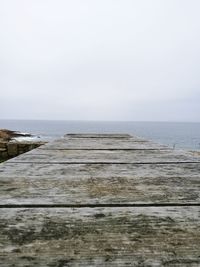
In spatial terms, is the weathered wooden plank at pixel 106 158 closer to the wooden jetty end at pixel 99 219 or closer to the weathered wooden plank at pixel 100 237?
the wooden jetty end at pixel 99 219

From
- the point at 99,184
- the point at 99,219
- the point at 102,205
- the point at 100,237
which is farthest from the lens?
the point at 99,184

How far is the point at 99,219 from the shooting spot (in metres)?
1.23

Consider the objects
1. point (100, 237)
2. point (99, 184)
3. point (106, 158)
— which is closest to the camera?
point (100, 237)

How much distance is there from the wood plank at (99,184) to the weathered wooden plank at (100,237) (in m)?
0.17

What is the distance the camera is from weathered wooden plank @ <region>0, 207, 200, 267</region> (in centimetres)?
91

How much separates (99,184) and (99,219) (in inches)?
25.6

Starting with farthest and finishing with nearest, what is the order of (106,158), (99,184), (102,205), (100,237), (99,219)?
(106,158)
(99,184)
(102,205)
(99,219)
(100,237)

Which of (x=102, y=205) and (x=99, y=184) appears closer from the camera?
(x=102, y=205)

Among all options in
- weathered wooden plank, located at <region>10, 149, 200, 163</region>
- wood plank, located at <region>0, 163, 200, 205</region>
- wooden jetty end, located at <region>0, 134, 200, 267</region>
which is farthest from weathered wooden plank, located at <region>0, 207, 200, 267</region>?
weathered wooden plank, located at <region>10, 149, 200, 163</region>

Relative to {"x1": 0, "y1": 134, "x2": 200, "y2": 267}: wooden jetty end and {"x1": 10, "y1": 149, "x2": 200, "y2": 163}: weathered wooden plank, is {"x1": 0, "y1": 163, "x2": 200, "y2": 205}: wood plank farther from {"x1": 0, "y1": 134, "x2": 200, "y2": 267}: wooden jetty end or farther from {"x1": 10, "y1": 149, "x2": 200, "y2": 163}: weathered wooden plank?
{"x1": 10, "y1": 149, "x2": 200, "y2": 163}: weathered wooden plank

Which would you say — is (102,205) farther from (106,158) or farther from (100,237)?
(106,158)

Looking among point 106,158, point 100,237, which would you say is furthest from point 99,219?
point 106,158

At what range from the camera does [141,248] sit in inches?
38.7

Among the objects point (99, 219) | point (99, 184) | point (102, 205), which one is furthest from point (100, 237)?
point (99, 184)
